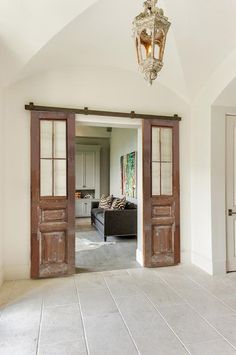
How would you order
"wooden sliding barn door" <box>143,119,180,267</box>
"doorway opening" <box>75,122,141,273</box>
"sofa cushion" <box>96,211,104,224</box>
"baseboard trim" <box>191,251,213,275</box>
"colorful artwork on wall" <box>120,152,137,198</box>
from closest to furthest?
"baseboard trim" <box>191,251,213,275</box> → "wooden sliding barn door" <box>143,119,180,267</box> → "doorway opening" <box>75,122,141,273</box> → "sofa cushion" <box>96,211,104,224</box> → "colorful artwork on wall" <box>120,152,137,198</box>

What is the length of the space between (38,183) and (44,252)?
973 mm

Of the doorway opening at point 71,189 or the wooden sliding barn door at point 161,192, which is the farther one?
the wooden sliding barn door at point 161,192

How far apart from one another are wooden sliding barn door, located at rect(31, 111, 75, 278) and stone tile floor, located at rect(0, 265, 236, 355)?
0.31m

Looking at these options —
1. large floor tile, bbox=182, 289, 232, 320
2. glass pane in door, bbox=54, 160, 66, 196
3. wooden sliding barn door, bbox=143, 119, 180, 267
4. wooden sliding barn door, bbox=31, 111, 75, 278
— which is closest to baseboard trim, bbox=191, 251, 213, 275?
wooden sliding barn door, bbox=143, 119, 180, 267

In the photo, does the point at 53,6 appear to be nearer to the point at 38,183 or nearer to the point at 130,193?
the point at 38,183

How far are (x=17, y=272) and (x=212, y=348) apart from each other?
2.58 meters

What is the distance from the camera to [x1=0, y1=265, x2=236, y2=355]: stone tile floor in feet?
6.65

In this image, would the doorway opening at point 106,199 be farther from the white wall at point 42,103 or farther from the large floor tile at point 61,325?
the large floor tile at point 61,325

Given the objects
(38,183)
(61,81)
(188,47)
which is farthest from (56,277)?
(188,47)

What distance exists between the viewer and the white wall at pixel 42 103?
11.3ft

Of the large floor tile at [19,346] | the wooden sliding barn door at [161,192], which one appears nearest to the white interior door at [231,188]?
the wooden sliding barn door at [161,192]

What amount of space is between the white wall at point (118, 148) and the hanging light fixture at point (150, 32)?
4.50 metres

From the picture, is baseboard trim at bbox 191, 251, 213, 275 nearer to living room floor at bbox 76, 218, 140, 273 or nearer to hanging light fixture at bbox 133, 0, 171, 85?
living room floor at bbox 76, 218, 140, 273

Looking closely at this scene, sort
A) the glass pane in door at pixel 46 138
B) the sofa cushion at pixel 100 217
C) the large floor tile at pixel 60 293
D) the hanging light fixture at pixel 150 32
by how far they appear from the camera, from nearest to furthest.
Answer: the hanging light fixture at pixel 150 32 < the large floor tile at pixel 60 293 < the glass pane in door at pixel 46 138 < the sofa cushion at pixel 100 217
